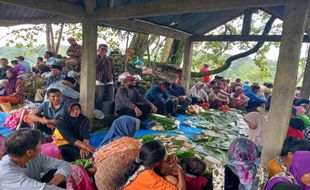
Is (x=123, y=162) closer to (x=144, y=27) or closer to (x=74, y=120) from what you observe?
(x=74, y=120)

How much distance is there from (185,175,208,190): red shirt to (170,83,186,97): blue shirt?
537 cm

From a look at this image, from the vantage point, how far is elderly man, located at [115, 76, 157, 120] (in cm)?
548

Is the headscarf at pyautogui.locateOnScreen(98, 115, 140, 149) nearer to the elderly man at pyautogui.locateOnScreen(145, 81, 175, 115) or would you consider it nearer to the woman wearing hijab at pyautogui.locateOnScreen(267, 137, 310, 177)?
the woman wearing hijab at pyautogui.locateOnScreen(267, 137, 310, 177)

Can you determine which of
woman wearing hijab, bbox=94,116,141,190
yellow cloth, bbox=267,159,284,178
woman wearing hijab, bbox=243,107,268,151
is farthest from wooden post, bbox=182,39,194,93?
woman wearing hijab, bbox=94,116,141,190

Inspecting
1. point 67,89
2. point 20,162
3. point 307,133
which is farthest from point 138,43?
point 20,162

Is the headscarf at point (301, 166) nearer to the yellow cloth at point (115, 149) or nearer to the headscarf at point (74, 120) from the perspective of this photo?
the yellow cloth at point (115, 149)

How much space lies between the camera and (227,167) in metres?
2.26

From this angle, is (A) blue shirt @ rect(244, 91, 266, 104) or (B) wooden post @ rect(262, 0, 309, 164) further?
(A) blue shirt @ rect(244, 91, 266, 104)

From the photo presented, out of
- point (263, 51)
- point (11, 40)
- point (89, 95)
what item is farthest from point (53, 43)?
point (263, 51)

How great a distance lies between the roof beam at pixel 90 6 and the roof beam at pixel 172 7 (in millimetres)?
91

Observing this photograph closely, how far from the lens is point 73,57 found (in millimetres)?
7445

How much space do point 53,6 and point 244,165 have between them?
3.62m

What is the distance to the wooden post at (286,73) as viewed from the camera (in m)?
2.91

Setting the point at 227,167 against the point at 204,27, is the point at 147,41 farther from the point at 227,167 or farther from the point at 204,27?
the point at 227,167
